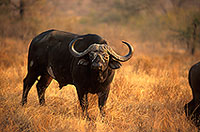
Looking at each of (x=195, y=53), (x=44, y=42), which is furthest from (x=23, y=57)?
(x=195, y=53)

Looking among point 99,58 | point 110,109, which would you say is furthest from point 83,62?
point 110,109

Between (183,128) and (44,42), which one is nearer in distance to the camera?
(183,128)

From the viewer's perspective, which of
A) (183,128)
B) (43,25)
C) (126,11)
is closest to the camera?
(183,128)

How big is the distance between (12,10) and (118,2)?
1557 cm

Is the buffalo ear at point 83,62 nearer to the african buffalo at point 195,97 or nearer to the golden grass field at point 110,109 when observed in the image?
the golden grass field at point 110,109

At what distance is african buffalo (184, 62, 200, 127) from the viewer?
3715 mm

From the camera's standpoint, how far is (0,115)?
3.80m

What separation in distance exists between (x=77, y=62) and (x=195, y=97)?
6.62 ft

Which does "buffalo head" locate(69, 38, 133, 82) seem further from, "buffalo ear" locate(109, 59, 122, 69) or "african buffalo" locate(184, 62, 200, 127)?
"african buffalo" locate(184, 62, 200, 127)

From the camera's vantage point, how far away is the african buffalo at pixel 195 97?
12.2ft

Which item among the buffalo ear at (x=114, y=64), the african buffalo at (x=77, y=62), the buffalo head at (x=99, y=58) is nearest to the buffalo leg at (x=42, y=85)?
the african buffalo at (x=77, y=62)

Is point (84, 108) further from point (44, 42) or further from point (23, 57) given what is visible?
point (23, 57)

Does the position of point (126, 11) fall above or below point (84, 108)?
above

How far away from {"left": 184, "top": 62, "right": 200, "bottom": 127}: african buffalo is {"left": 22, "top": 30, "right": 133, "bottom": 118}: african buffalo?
106 cm
